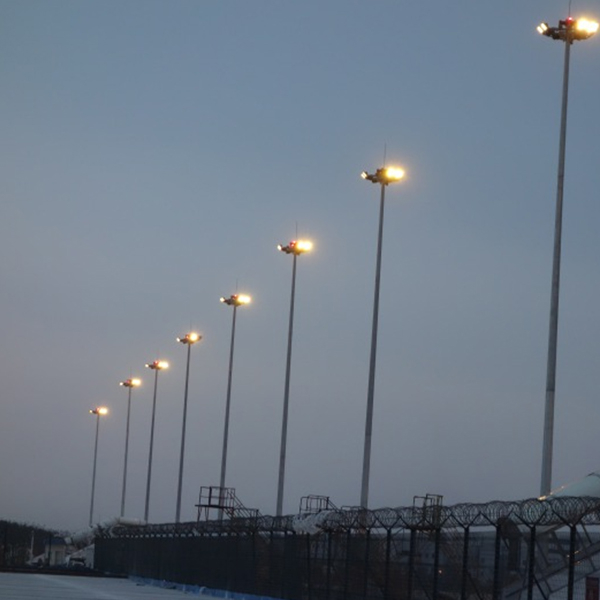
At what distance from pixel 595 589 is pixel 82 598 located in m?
25.4

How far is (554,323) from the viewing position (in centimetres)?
3950

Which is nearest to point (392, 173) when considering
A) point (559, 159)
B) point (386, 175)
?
point (386, 175)

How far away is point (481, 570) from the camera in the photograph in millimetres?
34781

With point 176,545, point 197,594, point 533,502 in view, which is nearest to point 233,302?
point 176,545

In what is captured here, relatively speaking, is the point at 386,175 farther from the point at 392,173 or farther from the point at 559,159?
the point at 559,159

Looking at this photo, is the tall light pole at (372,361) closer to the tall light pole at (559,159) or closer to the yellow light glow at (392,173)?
the yellow light glow at (392,173)

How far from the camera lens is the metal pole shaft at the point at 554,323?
37.7 m

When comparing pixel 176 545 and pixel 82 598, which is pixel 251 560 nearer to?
pixel 82 598

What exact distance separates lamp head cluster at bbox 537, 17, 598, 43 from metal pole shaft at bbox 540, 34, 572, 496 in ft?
0.38

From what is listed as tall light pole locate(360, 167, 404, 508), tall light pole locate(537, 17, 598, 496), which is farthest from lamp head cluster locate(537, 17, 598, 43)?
tall light pole locate(360, 167, 404, 508)

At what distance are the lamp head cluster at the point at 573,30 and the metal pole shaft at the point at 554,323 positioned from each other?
11 cm

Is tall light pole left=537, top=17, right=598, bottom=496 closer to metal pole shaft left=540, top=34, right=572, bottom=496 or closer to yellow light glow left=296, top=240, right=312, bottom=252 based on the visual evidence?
metal pole shaft left=540, top=34, right=572, bottom=496

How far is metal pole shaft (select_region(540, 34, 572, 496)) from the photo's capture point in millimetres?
37656

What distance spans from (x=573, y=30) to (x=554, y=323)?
8.33m
